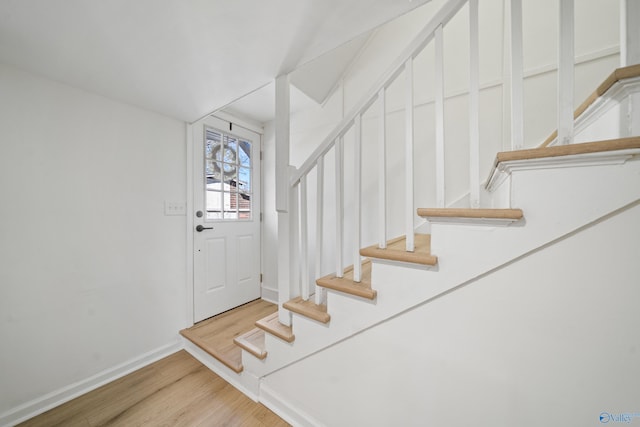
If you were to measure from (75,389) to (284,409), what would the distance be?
1.35 metres

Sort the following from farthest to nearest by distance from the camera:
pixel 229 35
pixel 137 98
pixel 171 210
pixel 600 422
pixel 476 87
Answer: pixel 171 210 < pixel 137 98 < pixel 229 35 < pixel 476 87 < pixel 600 422

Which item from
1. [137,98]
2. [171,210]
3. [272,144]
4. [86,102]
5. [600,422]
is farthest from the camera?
[272,144]

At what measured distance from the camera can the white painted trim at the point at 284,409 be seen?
3.58ft

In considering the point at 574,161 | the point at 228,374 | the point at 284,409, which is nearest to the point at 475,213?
the point at 574,161

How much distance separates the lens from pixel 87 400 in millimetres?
1301

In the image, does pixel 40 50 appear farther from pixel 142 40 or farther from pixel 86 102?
pixel 142 40

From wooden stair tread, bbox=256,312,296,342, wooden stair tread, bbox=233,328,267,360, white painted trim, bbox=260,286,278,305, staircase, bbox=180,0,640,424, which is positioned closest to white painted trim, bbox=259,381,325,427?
staircase, bbox=180,0,640,424

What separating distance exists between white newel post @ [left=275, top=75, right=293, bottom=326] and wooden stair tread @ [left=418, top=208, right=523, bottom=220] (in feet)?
2.52

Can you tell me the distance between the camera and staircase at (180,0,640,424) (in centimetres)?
55

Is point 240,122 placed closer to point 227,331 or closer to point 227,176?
point 227,176

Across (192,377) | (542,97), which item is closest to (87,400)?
(192,377)

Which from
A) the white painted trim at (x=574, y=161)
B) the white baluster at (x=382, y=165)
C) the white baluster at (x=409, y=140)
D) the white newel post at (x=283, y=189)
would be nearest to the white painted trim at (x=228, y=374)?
the white newel post at (x=283, y=189)

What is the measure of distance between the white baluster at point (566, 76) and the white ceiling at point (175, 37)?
0.55 meters

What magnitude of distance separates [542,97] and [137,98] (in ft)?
8.65
